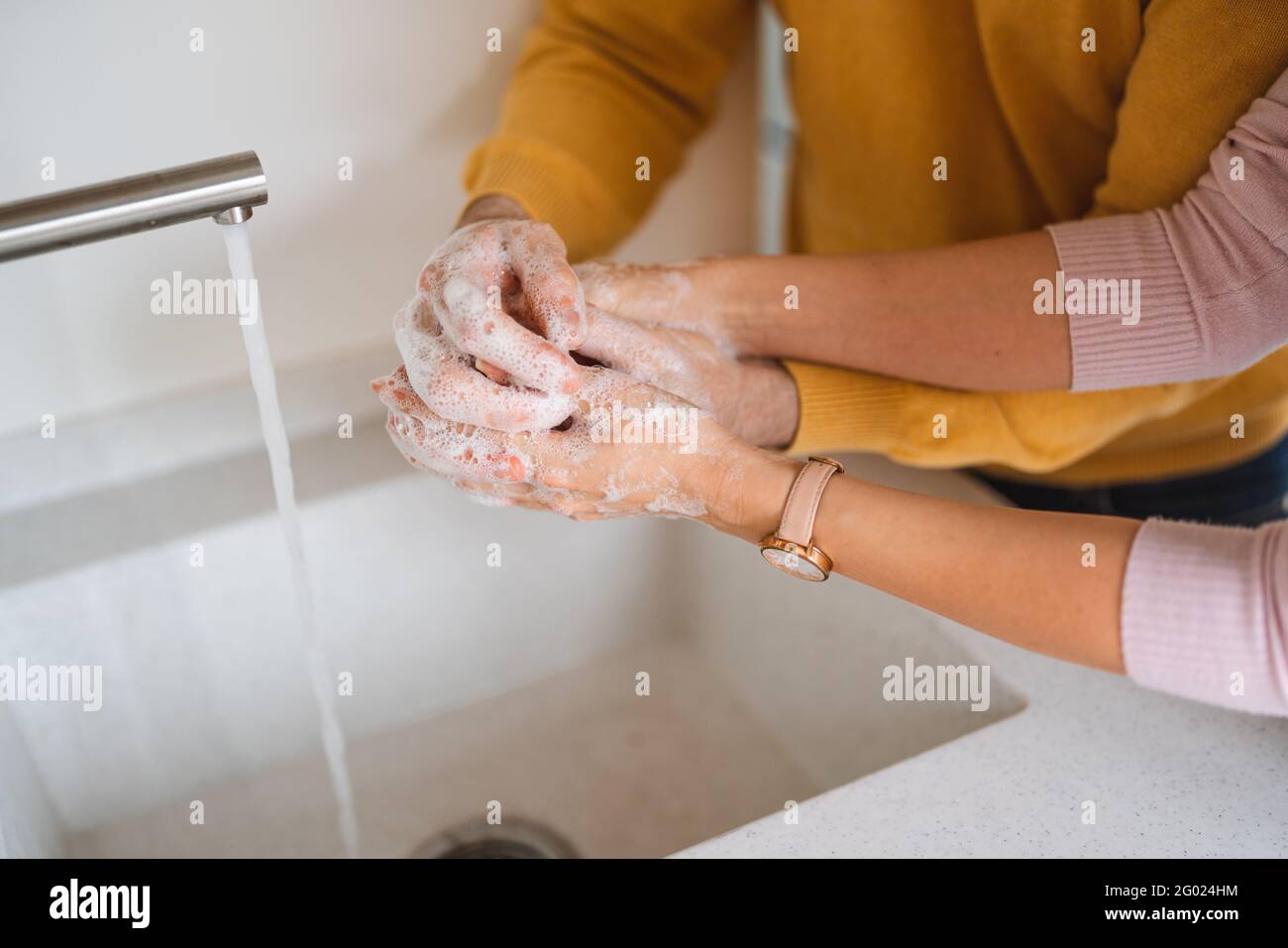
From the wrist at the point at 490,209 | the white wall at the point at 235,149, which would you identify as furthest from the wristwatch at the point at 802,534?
the white wall at the point at 235,149

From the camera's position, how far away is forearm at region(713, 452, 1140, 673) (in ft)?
1.93

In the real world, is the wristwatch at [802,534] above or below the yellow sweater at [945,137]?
below

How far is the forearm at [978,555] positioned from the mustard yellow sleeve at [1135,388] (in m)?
0.16

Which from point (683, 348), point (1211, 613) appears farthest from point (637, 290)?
point (1211, 613)

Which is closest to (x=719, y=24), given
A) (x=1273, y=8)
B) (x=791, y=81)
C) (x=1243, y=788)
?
(x=791, y=81)

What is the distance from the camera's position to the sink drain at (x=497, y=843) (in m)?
0.88

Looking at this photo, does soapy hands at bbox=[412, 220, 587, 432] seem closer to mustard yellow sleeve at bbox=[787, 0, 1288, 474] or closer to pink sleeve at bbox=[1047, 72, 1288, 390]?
mustard yellow sleeve at bbox=[787, 0, 1288, 474]

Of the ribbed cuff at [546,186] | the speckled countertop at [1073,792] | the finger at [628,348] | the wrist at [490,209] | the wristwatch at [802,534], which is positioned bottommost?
the speckled countertop at [1073,792]

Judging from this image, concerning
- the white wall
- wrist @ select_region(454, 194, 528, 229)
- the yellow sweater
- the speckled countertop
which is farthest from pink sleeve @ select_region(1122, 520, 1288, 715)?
the white wall

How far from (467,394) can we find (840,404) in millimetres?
298

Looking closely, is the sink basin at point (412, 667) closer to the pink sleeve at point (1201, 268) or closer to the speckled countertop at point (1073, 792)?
the speckled countertop at point (1073, 792)

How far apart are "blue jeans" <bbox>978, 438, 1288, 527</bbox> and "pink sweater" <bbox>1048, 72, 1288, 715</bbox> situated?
21 cm

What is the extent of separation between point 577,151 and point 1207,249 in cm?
46
